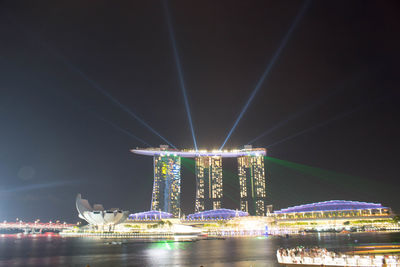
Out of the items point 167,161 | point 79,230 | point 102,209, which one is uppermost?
point 167,161

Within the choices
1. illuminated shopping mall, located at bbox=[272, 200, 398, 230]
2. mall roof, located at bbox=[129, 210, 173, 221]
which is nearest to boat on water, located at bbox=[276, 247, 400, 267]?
illuminated shopping mall, located at bbox=[272, 200, 398, 230]

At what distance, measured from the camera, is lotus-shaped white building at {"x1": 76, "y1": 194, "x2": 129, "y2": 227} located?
497 feet

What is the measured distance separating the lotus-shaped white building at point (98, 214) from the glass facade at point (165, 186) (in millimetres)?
34724

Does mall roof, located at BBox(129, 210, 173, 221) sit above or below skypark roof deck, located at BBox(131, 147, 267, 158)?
below

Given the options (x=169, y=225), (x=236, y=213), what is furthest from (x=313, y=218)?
(x=169, y=225)

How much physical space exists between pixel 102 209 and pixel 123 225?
58.0ft

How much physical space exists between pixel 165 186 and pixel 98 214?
4908 centimetres

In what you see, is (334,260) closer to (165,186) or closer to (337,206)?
(337,206)

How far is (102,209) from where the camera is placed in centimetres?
15688

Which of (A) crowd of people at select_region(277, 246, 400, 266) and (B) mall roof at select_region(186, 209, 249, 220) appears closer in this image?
(A) crowd of people at select_region(277, 246, 400, 266)

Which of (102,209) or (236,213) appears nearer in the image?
(102,209)

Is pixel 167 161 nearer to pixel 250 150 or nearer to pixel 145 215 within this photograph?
pixel 145 215

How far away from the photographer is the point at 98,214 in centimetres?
15162

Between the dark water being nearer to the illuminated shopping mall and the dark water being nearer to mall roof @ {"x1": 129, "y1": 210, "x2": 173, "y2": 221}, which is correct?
the illuminated shopping mall
